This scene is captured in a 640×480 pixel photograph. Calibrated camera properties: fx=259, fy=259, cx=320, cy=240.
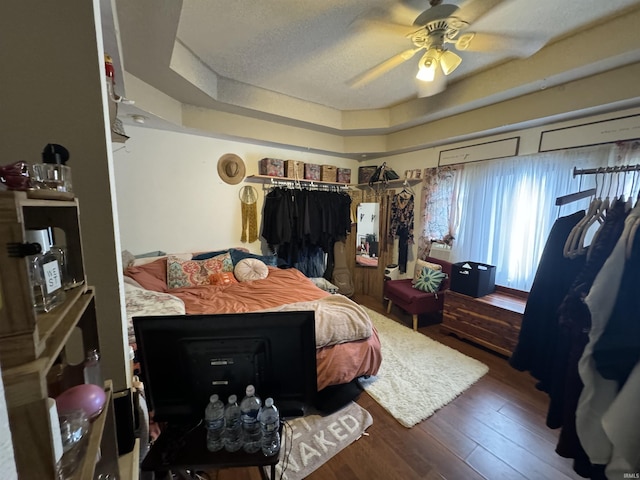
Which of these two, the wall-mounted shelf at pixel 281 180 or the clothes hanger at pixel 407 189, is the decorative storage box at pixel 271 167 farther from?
the clothes hanger at pixel 407 189

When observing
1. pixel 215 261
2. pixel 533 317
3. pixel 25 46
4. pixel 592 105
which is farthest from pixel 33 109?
pixel 592 105

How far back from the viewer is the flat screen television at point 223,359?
86 cm

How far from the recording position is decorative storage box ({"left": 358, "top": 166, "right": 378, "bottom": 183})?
4.27 metres

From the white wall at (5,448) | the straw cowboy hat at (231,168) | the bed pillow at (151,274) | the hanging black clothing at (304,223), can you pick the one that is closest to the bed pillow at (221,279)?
the bed pillow at (151,274)

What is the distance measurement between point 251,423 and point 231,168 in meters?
3.12

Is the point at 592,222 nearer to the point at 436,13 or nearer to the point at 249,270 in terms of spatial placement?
the point at 436,13

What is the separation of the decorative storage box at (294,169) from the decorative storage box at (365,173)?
44.9 inches

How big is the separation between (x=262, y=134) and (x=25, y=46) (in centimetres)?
277

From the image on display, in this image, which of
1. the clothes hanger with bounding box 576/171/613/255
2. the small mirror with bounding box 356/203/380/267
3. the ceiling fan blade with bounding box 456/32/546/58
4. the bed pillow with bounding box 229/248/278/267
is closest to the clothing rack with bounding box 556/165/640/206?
the clothes hanger with bounding box 576/171/613/255

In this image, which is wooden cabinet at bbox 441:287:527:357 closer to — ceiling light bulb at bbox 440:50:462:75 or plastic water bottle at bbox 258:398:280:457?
ceiling light bulb at bbox 440:50:462:75

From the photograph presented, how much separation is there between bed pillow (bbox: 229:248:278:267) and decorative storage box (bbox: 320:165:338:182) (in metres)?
1.45

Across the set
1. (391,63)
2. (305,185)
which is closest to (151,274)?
(305,185)

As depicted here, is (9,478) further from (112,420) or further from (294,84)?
(294,84)

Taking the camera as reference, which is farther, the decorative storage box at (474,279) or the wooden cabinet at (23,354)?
the decorative storage box at (474,279)
